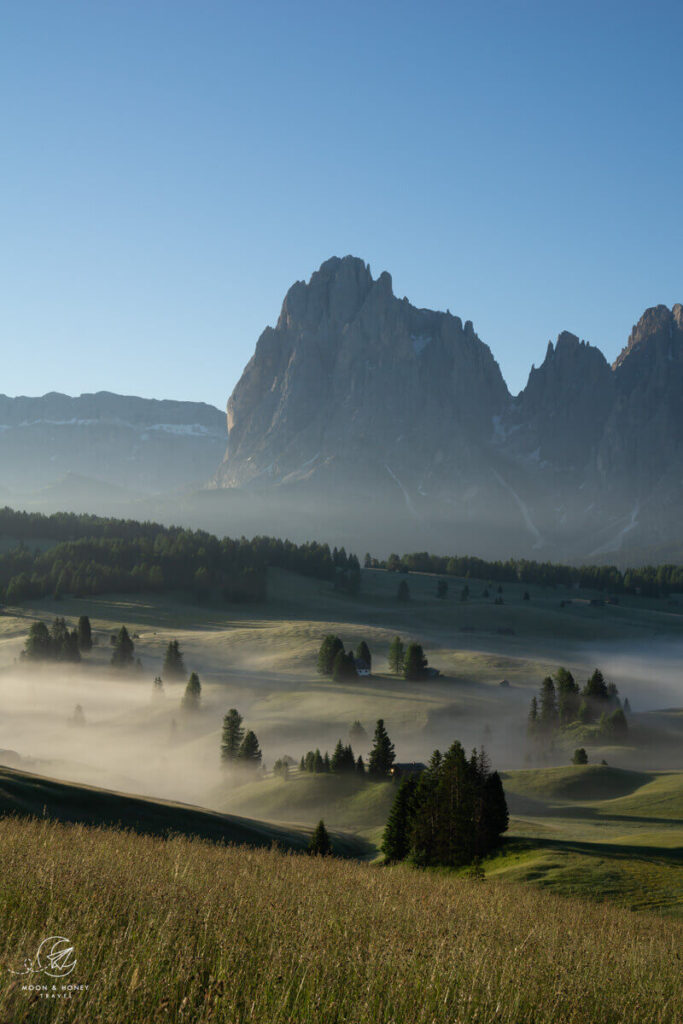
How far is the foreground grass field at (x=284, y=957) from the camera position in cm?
813

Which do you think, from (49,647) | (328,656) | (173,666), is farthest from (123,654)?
(328,656)

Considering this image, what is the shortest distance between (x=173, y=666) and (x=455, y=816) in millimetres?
131379

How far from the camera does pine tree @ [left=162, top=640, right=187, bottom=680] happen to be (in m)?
166

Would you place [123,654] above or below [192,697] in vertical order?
above

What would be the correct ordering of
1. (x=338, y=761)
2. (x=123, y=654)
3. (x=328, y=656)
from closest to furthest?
(x=338, y=761), (x=123, y=654), (x=328, y=656)

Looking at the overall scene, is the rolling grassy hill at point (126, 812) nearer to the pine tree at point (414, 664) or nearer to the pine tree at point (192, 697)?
the pine tree at point (192, 697)

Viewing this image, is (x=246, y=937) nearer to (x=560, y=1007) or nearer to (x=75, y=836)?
(x=560, y=1007)

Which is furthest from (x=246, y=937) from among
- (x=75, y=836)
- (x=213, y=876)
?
(x=75, y=836)

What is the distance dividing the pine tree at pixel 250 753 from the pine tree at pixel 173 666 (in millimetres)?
52557

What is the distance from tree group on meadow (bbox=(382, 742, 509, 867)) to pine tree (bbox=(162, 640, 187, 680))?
406 feet

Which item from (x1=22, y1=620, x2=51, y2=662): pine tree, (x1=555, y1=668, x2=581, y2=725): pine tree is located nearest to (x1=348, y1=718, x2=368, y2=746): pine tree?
(x1=555, y1=668, x2=581, y2=725): pine tree

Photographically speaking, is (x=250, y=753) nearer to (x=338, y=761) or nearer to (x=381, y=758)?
(x=338, y=761)

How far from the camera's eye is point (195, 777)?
116500 mm

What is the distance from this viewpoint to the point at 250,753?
11550 centimetres
